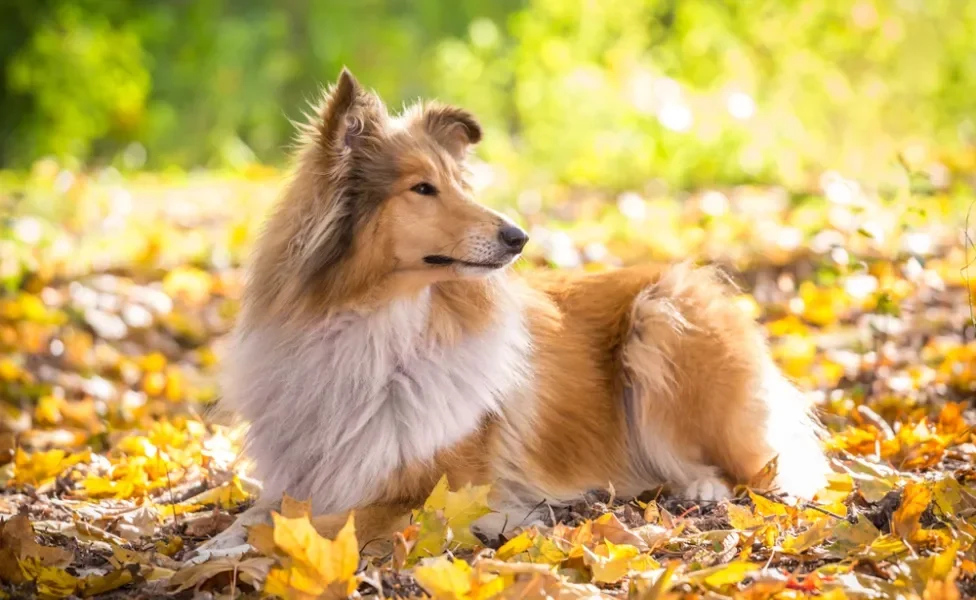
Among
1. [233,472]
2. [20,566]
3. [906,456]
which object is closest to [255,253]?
[233,472]

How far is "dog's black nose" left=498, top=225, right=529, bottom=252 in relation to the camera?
352 cm

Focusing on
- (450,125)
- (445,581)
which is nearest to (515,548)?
(445,581)

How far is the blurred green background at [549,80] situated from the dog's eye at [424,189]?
263 inches

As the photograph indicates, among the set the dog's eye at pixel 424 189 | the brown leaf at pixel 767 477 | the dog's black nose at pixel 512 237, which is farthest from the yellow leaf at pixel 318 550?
the brown leaf at pixel 767 477

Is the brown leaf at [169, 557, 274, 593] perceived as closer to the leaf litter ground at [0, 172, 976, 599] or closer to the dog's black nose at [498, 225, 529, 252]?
the leaf litter ground at [0, 172, 976, 599]

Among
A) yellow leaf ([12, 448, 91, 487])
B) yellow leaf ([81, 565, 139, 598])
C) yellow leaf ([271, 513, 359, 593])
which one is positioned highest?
yellow leaf ([271, 513, 359, 593])

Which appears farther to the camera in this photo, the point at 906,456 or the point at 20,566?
the point at 906,456

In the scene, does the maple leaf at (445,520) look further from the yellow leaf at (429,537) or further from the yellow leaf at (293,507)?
the yellow leaf at (293,507)

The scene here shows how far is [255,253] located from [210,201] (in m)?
6.77

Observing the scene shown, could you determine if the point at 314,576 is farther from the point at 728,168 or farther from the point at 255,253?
the point at 728,168

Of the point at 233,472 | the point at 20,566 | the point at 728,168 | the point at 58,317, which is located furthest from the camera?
the point at 728,168

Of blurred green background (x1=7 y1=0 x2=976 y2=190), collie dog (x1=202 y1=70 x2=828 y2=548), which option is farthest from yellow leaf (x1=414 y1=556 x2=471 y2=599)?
blurred green background (x1=7 y1=0 x2=976 y2=190)

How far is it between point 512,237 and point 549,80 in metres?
8.32

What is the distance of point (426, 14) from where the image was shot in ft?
45.3
